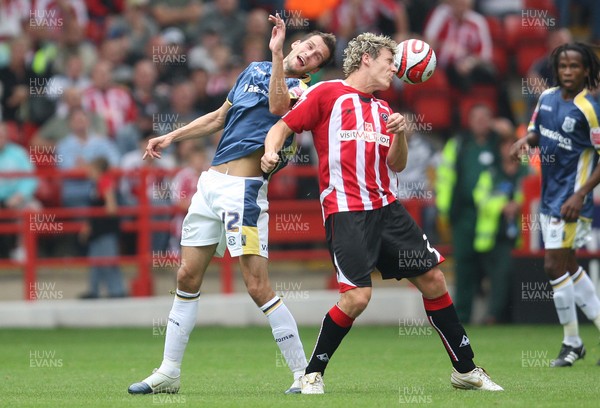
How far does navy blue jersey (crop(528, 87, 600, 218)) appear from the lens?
1035 cm

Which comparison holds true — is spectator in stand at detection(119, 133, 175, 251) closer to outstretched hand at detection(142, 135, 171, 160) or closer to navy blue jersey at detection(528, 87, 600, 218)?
navy blue jersey at detection(528, 87, 600, 218)

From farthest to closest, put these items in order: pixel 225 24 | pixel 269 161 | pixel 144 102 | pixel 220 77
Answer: pixel 225 24 < pixel 220 77 < pixel 144 102 < pixel 269 161

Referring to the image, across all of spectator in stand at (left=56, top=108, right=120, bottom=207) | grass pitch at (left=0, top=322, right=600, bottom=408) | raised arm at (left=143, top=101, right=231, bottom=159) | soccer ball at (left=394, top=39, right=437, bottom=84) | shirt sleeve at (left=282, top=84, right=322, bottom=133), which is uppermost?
soccer ball at (left=394, top=39, right=437, bottom=84)

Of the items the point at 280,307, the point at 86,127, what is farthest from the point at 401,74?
the point at 86,127

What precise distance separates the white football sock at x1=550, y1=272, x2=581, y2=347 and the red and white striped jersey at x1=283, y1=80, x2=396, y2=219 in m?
2.99

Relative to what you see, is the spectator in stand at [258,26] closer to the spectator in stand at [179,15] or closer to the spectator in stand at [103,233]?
the spectator in stand at [179,15]

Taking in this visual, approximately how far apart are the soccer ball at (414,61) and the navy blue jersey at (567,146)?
263 cm

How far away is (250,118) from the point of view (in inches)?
334

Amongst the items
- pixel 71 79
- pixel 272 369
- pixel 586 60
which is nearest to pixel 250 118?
pixel 272 369

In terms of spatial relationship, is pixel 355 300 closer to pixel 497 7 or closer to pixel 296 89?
pixel 296 89

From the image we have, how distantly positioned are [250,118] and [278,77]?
1.76 ft

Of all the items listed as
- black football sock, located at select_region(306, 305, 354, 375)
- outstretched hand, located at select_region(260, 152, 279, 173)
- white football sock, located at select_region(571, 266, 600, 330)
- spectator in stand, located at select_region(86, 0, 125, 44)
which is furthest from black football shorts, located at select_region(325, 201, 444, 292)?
spectator in stand, located at select_region(86, 0, 125, 44)

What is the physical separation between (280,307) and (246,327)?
6799 millimetres

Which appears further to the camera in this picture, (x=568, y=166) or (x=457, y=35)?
A: (x=457, y=35)
